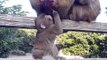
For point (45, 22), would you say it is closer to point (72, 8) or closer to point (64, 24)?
point (64, 24)

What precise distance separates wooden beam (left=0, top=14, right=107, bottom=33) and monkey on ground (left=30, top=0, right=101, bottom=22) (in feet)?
0.40

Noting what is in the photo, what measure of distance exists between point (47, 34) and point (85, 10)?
26.8 inches

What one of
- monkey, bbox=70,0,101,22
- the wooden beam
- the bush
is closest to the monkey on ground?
monkey, bbox=70,0,101,22

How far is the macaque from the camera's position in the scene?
2.60 m

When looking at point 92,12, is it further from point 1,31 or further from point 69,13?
point 1,31

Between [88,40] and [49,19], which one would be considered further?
[88,40]

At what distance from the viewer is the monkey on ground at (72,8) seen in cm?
272

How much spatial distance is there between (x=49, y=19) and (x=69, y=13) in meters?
0.51

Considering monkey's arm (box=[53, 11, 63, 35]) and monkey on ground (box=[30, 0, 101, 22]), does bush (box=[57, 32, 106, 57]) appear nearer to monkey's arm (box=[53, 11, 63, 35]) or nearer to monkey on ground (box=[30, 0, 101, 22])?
monkey on ground (box=[30, 0, 101, 22])

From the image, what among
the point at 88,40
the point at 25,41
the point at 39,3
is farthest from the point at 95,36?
the point at 39,3

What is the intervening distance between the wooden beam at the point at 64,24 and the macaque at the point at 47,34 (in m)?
0.07

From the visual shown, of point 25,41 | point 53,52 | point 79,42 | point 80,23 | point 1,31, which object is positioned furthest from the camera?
point 25,41

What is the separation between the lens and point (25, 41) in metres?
9.68

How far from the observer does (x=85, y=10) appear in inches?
126
